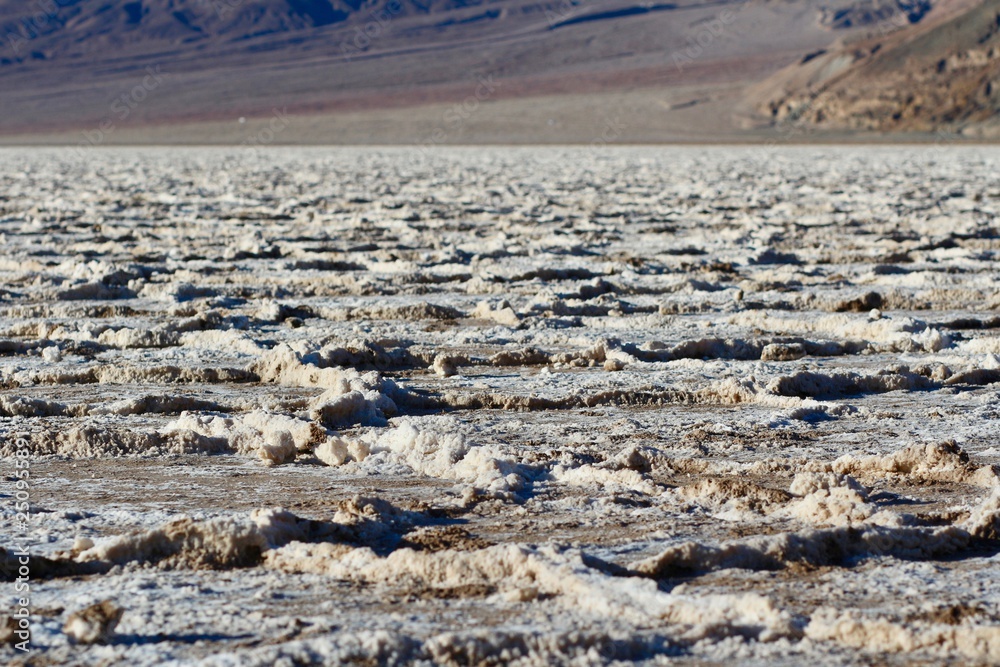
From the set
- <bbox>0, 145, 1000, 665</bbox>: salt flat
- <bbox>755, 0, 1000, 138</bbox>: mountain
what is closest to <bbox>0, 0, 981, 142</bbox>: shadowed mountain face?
<bbox>755, 0, 1000, 138</bbox>: mountain

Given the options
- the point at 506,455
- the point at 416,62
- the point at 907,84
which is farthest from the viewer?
the point at 416,62

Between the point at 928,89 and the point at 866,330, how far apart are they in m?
45.9

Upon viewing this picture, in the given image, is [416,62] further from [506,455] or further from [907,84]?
[506,455]

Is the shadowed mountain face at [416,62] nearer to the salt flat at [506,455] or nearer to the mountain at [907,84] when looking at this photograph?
the mountain at [907,84]

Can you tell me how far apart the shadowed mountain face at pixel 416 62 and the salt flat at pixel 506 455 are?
4014 cm

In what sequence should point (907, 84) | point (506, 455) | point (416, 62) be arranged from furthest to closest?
point (416, 62) < point (907, 84) < point (506, 455)

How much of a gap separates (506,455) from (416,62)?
74.2 meters

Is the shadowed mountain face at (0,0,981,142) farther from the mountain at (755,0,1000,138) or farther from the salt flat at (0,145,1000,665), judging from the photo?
the salt flat at (0,145,1000,665)

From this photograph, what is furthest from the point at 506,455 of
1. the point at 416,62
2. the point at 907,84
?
the point at 416,62

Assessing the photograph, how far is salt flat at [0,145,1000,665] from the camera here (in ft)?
7.50

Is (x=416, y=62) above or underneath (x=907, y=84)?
above

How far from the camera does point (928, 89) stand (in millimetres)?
47844

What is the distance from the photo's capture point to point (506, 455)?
334 centimetres

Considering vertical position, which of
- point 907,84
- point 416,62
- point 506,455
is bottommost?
point 907,84
